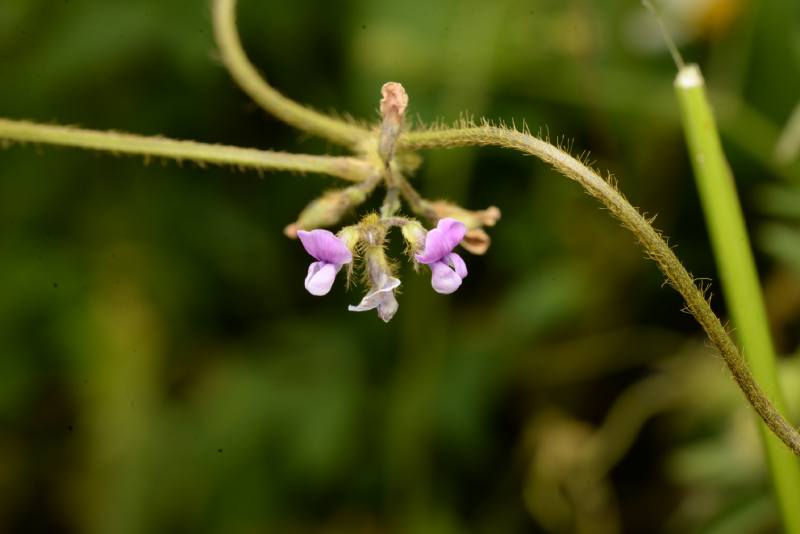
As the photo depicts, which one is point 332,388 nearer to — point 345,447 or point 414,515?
point 345,447

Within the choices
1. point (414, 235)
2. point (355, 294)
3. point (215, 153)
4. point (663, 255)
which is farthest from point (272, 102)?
point (355, 294)

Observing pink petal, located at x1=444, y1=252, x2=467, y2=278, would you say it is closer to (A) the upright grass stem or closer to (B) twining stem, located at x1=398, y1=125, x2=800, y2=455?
(B) twining stem, located at x1=398, y1=125, x2=800, y2=455

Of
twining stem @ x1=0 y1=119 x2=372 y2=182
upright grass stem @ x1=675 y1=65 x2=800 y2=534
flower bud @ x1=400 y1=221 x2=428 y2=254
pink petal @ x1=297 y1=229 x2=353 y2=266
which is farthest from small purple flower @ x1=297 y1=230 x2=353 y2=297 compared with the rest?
upright grass stem @ x1=675 y1=65 x2=800 y2=534

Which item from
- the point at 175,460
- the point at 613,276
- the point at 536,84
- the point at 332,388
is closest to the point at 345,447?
the point at 332,388

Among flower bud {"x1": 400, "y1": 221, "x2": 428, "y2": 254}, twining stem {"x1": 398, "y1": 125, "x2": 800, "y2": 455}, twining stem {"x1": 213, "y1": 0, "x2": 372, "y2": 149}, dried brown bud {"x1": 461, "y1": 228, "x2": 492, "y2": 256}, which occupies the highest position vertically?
twining stem {"x1": 213, "y1": 0, "x2": 372, "y2": 149}

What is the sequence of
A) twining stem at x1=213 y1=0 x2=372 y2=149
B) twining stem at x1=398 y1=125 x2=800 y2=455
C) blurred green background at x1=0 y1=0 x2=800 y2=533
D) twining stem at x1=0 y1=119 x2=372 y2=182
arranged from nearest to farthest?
1. twining stem at x1=398 y1=125 x2=800 y2=455
2. twining stem at x1=0 y1=119 x2=372 y2=182
3. twining stem at x1=213 y1=0 x2=372 y2=149
4. blurred green background at x1=0 y1=0 x2=800 y2=533

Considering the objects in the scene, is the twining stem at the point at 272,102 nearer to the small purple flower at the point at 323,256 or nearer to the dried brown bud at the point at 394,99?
the dried brown bud at the point at 394,99

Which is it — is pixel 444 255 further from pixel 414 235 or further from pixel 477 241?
pixel 477 241
